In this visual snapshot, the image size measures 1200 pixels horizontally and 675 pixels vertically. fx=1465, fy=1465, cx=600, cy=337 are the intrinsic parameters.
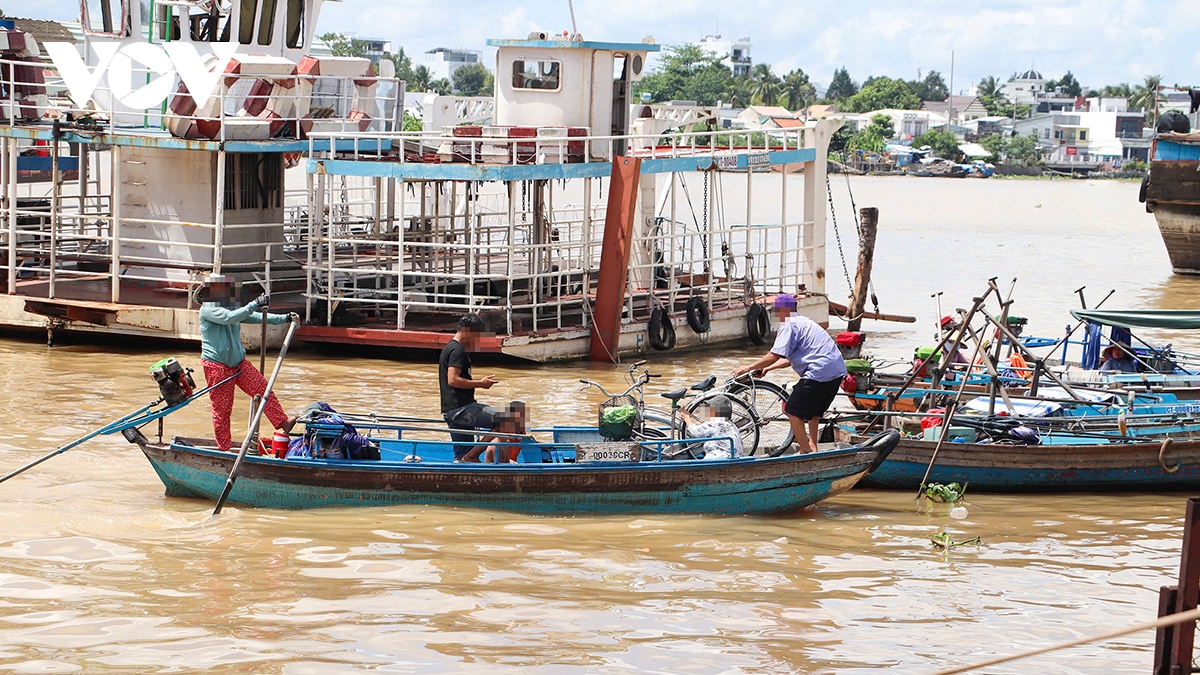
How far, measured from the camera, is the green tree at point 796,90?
147m

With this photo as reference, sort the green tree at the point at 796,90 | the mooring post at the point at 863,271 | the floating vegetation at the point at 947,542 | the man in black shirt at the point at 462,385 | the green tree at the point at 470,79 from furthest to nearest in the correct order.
A: the green tree at the point at 470,79 → the green tree at the point at 796,90 → the mooring post at the point at 863,271 → the man in black shirt at the point at 462,385 → the floating vegetation at the point at 947,542

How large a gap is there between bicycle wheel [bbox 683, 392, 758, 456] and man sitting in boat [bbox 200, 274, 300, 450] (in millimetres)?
3422

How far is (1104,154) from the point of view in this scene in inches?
5012

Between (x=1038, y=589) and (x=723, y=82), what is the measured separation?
5674 inches

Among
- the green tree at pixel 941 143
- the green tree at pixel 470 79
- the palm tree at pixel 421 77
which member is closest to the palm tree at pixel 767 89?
the green tree at pixel 941 143

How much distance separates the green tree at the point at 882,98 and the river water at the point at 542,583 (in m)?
157

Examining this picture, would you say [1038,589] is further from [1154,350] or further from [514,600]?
[1154,350]

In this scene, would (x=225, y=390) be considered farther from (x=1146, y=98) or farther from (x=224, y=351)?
(x=1146, y=98)

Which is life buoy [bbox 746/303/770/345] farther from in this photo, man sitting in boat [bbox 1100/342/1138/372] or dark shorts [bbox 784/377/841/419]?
A: dark shorts [bbox 784/377/841/419]

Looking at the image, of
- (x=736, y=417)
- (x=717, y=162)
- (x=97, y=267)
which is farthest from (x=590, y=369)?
(x=97, y=267)

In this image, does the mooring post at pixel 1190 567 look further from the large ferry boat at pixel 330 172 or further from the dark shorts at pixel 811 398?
the large ferry boat at pixel 330 172

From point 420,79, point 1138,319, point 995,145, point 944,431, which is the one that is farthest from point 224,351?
point 420,79

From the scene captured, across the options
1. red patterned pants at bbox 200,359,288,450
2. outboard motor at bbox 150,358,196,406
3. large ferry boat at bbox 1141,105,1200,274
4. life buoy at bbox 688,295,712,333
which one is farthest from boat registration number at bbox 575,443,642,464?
large ferry boat at bbox 1141,105,1200,274

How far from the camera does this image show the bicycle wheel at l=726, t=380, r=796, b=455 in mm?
12625
